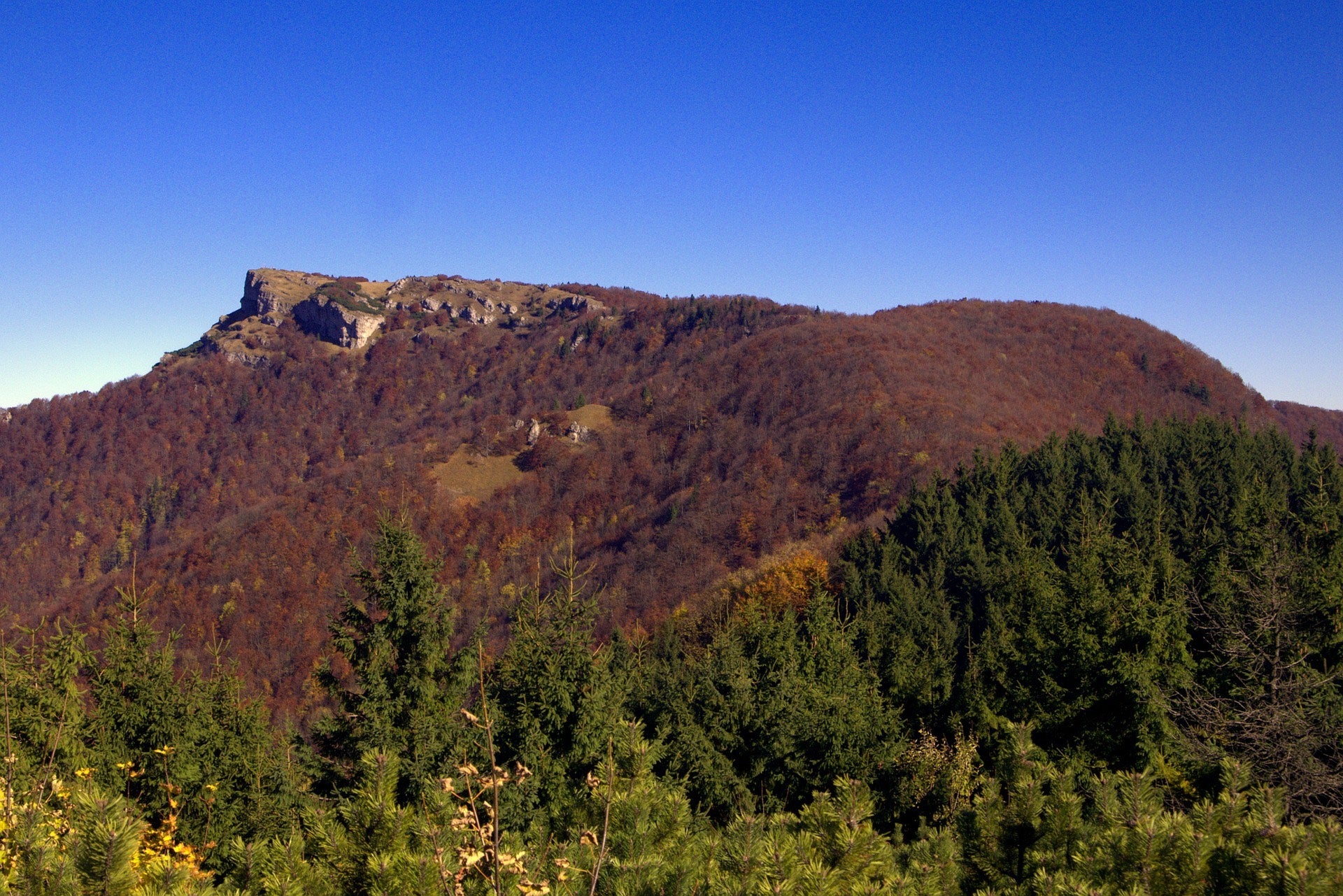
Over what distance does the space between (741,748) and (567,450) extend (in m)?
110

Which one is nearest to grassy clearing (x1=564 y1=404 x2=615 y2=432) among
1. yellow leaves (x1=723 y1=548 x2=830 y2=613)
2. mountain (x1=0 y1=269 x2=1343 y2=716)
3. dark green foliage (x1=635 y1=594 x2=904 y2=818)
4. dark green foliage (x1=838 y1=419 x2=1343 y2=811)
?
mountain (x1=0 y1=269 x2=1343 y2=716)

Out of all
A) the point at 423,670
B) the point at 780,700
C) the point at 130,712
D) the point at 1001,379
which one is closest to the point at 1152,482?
the point at 780,700

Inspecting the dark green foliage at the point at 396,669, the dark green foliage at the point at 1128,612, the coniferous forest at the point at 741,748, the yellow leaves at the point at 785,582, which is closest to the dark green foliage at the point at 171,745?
the coniferous forest at the point at 741,748

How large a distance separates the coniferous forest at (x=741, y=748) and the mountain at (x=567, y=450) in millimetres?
31638

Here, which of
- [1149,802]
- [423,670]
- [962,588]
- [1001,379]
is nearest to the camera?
[1149,802]

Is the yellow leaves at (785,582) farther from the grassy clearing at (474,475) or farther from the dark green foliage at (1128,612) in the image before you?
the grassy clearing at (474,475)

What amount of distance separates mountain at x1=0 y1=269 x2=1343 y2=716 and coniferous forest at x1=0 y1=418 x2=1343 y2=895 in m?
31.6

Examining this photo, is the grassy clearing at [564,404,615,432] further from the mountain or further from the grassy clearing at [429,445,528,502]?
the grassy clearing at [429,445,528,502]

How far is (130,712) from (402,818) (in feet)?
50.9

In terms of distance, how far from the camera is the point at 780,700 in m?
20.6

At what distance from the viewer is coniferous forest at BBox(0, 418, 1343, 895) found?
439cm

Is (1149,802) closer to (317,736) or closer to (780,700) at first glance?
(317,736)

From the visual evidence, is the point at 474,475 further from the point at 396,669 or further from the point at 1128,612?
the point at 1128,612

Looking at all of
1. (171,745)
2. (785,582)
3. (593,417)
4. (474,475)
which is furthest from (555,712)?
(593,417)
